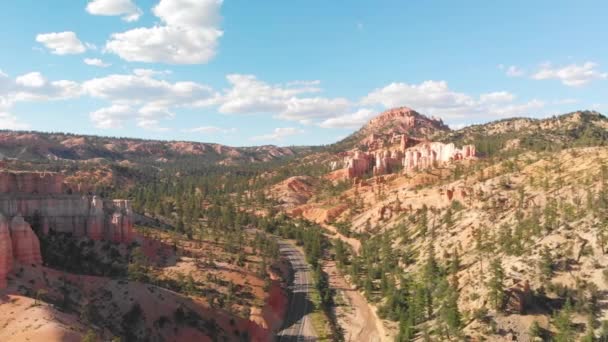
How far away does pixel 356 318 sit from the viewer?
65.3m

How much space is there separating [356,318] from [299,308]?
7.76 m

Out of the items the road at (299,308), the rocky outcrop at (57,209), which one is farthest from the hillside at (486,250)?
the rocky outcrop at (57,209)

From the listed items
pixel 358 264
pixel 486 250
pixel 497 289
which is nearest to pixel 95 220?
pixel 358 264

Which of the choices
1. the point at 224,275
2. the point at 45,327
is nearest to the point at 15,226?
the point at 45,327

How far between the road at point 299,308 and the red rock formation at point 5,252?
28.5 meters

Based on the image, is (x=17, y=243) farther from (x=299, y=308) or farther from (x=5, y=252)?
(x=299, y=308)

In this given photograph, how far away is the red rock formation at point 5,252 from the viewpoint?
139ft

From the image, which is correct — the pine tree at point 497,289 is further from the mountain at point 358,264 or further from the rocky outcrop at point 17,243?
the rocky outcrop at point 17,243

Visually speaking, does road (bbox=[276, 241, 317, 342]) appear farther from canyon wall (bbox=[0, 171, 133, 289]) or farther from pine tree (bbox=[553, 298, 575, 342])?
pine tree (bbox=[553, 298, 575, 342])

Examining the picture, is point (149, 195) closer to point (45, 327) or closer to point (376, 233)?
point (376, 233)

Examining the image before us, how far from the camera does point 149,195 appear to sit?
144 m

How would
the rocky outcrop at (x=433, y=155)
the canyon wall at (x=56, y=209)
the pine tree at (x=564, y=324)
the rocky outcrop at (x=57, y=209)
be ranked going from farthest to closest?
the rocky outcrop at (x=433, y=155) → the rocky outcrop at (x=57, y=209) → the canyon wall at (x=56, y=209) → the pine tree at (x=564, y=324)

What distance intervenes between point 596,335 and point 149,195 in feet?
396

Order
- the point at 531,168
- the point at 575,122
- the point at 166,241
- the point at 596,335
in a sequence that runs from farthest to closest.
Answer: the point at 575,122 → the point at 531,168 → the point at 166,241 → the point at 596,335
